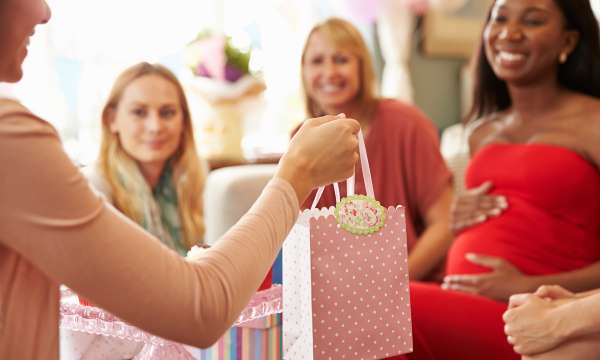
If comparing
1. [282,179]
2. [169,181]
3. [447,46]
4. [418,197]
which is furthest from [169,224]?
[447,46]

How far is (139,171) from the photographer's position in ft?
6.74

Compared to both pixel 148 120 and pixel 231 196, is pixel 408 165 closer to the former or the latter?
pixel 231 196

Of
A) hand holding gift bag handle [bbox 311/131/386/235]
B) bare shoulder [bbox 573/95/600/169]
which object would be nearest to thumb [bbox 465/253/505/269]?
bare shoulder [bbox 573/95/600/169]

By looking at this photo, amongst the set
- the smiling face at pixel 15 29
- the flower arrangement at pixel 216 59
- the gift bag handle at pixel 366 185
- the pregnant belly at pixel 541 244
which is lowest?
the pregnant belly at pixel 541 244

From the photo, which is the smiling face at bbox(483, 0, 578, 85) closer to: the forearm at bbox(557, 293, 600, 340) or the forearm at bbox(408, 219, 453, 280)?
the forearm at bbox(408, 219, 453, 280)

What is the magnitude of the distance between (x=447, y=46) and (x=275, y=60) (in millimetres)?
1070

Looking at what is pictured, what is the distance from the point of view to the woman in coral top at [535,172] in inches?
58.8

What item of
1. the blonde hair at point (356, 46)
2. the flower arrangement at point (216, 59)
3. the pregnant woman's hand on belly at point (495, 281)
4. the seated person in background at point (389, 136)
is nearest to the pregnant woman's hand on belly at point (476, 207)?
the pregnant woman's hand on belly at point (495, 281)

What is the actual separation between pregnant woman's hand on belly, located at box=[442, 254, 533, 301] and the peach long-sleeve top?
81 cm

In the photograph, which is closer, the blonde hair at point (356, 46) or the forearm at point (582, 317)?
the forearm at point (582, 317)

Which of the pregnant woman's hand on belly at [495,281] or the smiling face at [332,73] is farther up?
the smiling face at [332,73]

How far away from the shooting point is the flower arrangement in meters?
2.73

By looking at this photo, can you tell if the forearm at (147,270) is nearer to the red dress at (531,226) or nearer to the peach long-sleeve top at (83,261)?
A: the peach long-sleeve top at (83,261)

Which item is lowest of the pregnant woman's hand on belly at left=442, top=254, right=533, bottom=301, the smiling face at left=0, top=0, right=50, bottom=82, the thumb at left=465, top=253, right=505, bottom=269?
the pregnant woman's hand on belly at left=442, top=254, right=533, bottom=301
